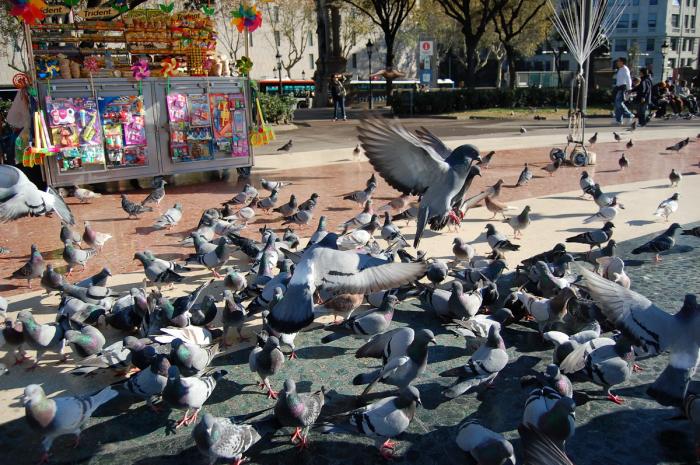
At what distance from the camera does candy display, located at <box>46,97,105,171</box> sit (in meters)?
10.2

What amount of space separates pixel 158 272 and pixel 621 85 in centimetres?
1879

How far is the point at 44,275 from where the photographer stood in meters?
5.74

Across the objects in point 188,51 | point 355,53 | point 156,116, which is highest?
point 355,53

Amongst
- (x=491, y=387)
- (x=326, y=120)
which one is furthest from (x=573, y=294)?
(x=326, y=120)

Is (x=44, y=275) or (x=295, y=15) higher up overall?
(x=295, y=15)

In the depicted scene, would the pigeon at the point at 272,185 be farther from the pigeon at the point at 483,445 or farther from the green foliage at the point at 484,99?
the green foliage at the point at 484,99

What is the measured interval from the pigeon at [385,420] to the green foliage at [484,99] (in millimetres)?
27993

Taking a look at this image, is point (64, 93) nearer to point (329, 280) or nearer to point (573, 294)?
point (329, 280)

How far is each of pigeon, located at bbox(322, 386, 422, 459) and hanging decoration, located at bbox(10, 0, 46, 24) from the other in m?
9.09

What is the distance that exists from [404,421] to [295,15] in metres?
51.1

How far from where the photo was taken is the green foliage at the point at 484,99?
3033 cm

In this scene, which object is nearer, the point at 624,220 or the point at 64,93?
the point at 624,220

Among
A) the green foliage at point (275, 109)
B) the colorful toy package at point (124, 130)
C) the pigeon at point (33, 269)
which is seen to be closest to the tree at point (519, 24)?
the green foliage at point (275, 109)

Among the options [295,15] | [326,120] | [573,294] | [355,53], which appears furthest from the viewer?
[355,53]
